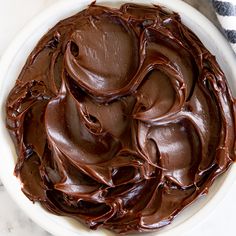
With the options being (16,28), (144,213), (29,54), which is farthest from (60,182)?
(16,28)

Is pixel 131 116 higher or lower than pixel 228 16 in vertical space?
lower

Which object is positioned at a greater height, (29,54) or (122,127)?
(29,54)

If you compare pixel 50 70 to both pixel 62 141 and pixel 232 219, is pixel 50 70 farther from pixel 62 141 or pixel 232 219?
pixel 232 219

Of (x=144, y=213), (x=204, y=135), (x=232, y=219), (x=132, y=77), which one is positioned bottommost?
(x=232, y=219)
